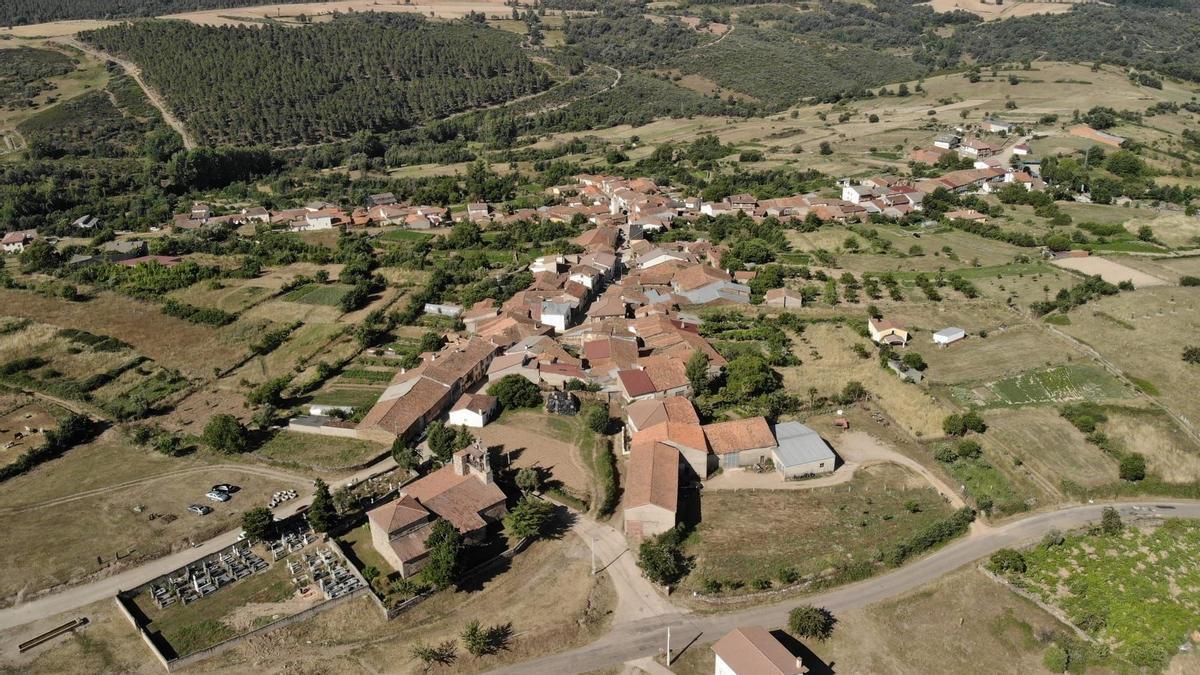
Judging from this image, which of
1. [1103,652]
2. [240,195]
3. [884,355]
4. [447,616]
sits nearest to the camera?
[1103,652]

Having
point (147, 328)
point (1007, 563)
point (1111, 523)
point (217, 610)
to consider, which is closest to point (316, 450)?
point (217, 610)

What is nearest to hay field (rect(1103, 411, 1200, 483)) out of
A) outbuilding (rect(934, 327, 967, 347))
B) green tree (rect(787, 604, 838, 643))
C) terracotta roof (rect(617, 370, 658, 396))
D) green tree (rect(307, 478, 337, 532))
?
outbuilding (rect(934, 327, 967, 347))

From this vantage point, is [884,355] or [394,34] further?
[394,34]

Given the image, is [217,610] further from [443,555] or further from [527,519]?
[527,519]

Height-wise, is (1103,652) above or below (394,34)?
below

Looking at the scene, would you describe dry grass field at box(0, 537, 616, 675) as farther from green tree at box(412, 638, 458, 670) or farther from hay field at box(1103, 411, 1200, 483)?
hay field at box(1103, 411, 1200, 483)

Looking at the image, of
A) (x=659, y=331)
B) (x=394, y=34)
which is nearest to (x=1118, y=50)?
(x=394, y=34)

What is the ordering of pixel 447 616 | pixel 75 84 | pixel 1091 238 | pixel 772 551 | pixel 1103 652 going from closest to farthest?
pixel 1103 652 → pixel 447 616 → pixel 772 551 → pixel 1091 238 → pixel 75 84

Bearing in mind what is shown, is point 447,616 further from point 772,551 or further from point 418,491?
point 772,551
